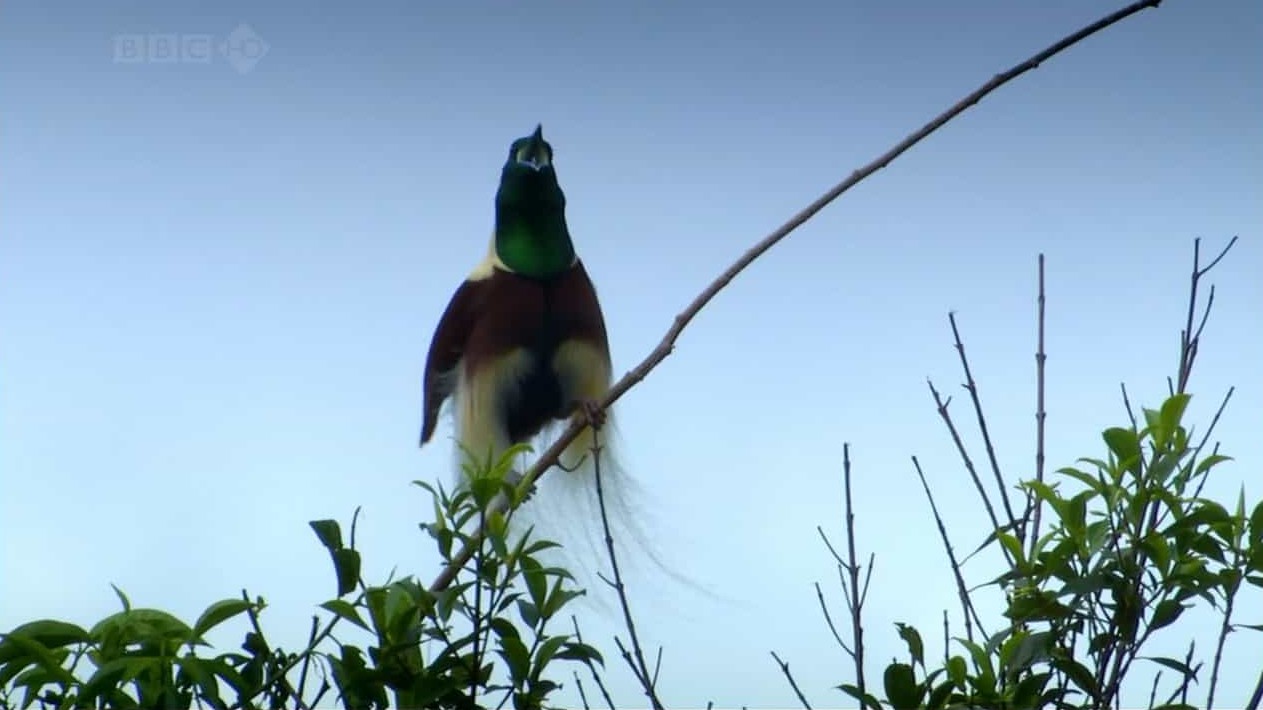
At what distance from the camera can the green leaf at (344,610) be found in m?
0.97

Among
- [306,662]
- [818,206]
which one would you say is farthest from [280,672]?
[818,206]

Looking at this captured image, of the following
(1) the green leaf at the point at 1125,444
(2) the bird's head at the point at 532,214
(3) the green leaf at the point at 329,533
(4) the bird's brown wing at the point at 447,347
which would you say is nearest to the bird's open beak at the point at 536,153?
→ (2) the bird's head at the point at 532,214

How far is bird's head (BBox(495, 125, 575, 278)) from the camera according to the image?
1.43 meters

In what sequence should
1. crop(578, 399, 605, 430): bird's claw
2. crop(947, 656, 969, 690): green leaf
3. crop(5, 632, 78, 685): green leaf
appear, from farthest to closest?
crop(578, 399, 605, 430): bird's claw
crop(947, 656, 969, 690): green leaf
crop(5, 632, 78, 685): green leaf

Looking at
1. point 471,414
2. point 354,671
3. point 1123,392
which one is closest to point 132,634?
point 354,671

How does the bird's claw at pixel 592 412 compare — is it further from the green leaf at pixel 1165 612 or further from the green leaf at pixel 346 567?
the green leaf at pixel 1165 612

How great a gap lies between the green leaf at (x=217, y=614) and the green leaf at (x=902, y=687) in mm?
464

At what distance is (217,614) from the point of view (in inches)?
37.2

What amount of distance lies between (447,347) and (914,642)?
0.68 meters

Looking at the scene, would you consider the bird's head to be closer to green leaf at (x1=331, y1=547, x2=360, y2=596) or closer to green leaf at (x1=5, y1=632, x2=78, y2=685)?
green leaf at (x1=331, y1=547, x2=360, y2=596)

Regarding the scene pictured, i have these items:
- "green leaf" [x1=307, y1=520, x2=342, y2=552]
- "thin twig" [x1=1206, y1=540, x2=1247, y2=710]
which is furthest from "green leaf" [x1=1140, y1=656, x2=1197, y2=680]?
"green leaf" [x1=307, y1=520, x2=342, y2=552]

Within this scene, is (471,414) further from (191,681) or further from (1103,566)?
(1103,566)

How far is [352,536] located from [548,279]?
56 centimetres

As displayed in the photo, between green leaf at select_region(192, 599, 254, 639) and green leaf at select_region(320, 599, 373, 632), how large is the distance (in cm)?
6
